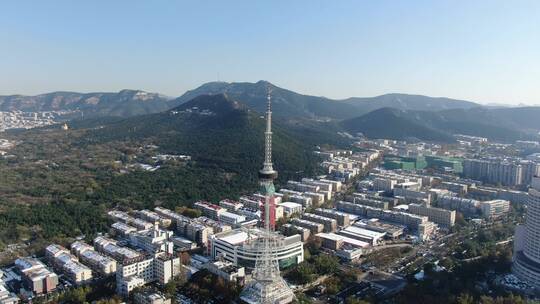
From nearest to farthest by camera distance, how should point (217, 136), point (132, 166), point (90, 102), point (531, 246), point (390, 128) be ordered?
point (531, 246) → point (132, 166) → point (217, 136) → point (390, 128) → point (90, 102)

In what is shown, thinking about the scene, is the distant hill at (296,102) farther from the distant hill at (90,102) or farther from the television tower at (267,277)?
the television tower at (267,277)

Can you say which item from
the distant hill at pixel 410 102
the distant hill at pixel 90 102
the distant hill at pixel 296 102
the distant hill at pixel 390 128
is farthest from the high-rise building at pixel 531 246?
the distant hill at pixel 410 102

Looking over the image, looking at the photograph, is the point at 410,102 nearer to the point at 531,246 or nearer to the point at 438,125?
the point at 438,125

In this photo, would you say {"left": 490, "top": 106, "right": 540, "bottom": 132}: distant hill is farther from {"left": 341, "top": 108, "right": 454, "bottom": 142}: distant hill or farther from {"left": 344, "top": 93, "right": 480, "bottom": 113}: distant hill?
{"left": 344, "top": 93, "right": 480, "bottom": 113}: distant hill

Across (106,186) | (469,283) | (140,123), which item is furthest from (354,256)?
(140,123)

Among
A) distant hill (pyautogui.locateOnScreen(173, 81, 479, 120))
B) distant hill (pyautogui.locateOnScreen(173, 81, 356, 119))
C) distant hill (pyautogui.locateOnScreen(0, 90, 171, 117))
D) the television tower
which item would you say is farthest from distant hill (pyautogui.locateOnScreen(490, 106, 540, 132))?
the television tower

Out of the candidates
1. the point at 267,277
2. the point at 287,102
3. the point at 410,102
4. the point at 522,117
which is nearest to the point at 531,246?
the point at 267,277
